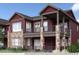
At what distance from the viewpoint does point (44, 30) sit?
3264 millimetres

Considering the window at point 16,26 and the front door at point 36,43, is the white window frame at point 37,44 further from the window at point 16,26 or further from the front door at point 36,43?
the window at point 16,26

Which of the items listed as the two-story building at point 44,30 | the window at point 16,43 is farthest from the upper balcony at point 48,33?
the window at point 16,43

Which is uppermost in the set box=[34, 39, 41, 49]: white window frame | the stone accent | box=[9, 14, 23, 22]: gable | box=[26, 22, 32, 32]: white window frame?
box=[9, 14, 23, 22]: gable

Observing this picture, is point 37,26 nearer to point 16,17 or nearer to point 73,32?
point 16,17

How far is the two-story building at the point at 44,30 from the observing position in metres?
3.20

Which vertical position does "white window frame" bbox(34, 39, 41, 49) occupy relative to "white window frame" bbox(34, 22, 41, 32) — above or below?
below

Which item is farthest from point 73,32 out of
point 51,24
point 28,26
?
point 28,26

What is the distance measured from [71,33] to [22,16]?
2.59 ft

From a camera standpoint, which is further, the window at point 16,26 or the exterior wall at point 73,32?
the window at point 16,26

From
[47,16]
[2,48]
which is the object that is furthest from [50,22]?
[2,48]

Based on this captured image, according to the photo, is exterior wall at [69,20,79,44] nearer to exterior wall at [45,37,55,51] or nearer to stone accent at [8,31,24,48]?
exterior wall at [45,37,55,51]

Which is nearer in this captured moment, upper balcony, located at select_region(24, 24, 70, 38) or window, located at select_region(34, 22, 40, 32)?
upper balcony, located at select_region(24, 24, 70, 38)

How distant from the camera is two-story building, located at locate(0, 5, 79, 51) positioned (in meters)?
3.20

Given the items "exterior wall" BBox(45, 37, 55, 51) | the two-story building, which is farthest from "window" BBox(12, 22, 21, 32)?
"exterior wall" BBox(45, 37, 55, 51)
